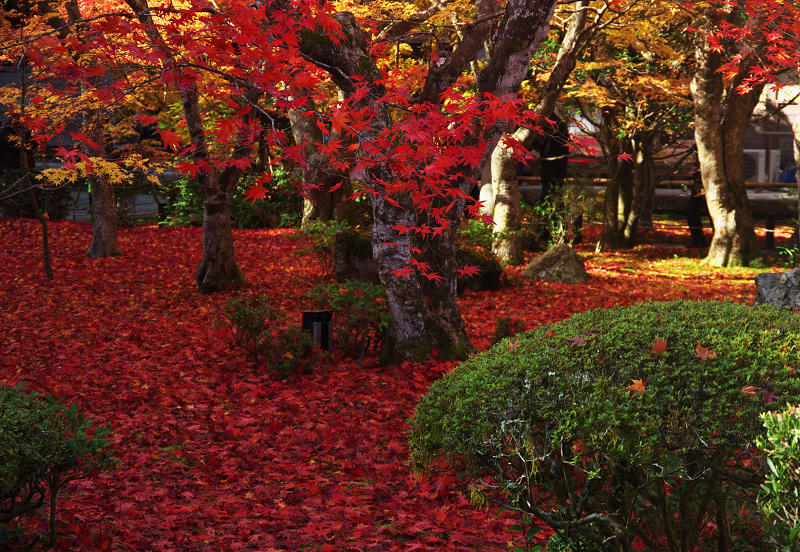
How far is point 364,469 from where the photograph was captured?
5.37 meters

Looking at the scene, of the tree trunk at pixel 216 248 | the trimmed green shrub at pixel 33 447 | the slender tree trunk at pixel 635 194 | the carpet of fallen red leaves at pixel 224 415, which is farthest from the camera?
the slender tree trunk at pixel 635 194

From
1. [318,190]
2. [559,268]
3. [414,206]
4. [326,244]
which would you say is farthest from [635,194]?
[414,206]

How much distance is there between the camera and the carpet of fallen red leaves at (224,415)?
14.5 ft

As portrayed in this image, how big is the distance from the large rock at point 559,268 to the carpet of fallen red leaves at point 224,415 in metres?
0.44

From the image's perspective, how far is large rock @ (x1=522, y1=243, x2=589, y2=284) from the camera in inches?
531

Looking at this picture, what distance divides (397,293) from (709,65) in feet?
34.3

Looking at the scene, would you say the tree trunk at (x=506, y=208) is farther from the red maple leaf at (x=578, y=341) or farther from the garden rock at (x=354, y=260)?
the red maple leaf at (x=578, y=341)

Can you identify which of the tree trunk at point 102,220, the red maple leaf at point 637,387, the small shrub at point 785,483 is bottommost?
the small shrub at point 785,483

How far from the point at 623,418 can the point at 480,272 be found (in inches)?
365

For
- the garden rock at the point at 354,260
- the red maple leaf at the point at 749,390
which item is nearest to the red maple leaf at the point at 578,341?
the red maple leaf at the point at 749,390

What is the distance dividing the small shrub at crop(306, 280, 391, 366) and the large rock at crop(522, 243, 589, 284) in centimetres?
621

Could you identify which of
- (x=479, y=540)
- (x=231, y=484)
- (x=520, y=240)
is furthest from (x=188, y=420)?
(x=520, y=240)

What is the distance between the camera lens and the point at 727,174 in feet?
51.1

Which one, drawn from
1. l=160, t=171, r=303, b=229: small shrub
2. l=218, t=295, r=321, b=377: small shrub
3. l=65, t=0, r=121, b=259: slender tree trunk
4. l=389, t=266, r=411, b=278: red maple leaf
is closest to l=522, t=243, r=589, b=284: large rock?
l=389, t=266, r=411, b=278: red maple leaf
